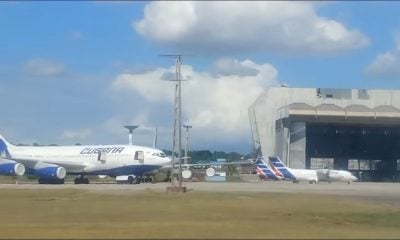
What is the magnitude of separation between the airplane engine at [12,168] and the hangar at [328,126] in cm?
5061

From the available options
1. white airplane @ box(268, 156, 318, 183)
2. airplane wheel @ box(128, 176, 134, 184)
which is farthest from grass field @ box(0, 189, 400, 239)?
white airplane @ box(268, 156, 318, 183)

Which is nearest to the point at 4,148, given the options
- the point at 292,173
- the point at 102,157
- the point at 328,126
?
the point at 102,157

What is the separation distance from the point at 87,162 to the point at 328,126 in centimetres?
5816

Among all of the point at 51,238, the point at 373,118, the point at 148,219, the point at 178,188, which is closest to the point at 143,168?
the point at 178,188

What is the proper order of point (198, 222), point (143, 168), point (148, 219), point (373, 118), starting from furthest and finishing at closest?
1. point (373, 118)
2. point (143, 168)
3. point (148, 219)
4. point (198, 222)

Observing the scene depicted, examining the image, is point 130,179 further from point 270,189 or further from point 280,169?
point 280,169

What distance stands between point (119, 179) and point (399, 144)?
232ft

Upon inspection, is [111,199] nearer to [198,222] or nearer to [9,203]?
[9,203]

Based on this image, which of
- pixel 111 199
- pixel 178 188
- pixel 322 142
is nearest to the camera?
pixel 111 199

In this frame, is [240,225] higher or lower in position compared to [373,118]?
lower

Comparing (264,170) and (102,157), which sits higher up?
(102,157)

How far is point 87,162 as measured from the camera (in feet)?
329

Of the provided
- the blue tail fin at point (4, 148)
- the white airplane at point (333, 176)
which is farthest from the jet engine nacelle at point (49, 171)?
the white airplane at point (333, 176)

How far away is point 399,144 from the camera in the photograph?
497 feet
